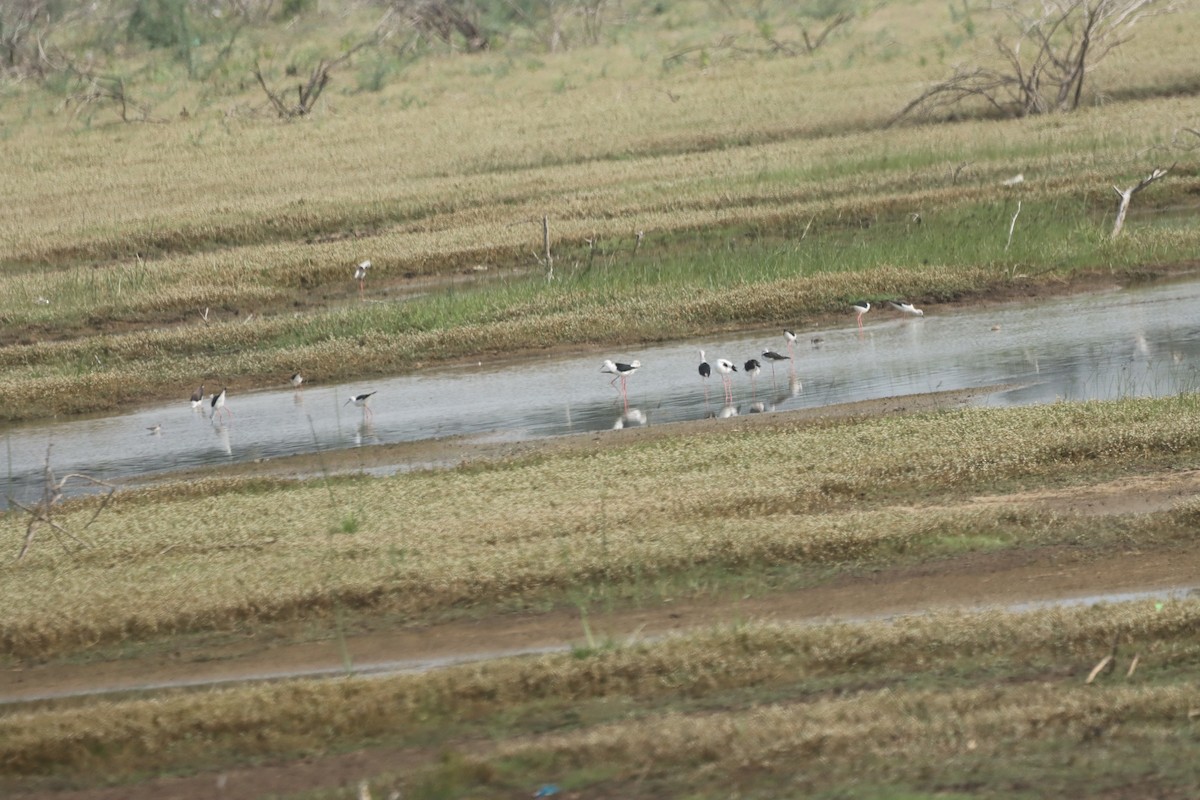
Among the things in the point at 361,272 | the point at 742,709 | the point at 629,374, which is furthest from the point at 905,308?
the point at 742,709

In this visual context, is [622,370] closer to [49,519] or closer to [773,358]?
[773,358]

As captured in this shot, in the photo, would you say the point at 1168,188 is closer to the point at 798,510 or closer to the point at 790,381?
the point at 790,381

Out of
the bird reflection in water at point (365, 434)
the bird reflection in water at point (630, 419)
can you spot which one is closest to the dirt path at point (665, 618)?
the bird reflection in water at point (630, 419)

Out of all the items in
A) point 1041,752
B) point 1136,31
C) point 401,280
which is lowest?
point 1041,752

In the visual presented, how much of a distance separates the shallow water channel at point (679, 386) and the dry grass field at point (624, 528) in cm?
64

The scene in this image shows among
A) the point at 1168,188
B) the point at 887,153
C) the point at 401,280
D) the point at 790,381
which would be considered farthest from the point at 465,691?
the point at 887,153

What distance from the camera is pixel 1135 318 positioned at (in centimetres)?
1631

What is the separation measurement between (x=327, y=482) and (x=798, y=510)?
12.2 ft

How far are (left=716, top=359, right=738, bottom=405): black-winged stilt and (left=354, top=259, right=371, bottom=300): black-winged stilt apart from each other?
6675 mm

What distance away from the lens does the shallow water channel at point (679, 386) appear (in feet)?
45.8

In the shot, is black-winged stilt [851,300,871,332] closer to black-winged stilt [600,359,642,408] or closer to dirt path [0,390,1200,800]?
black-winged stilt [600,359,642,408]

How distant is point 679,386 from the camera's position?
15.1 m

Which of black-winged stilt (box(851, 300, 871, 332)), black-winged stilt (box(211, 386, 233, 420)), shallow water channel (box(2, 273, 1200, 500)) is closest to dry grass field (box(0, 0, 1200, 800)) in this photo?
black-winged stilt (box(851, 300, 871, 332))

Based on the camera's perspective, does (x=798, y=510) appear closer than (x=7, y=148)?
Yes
